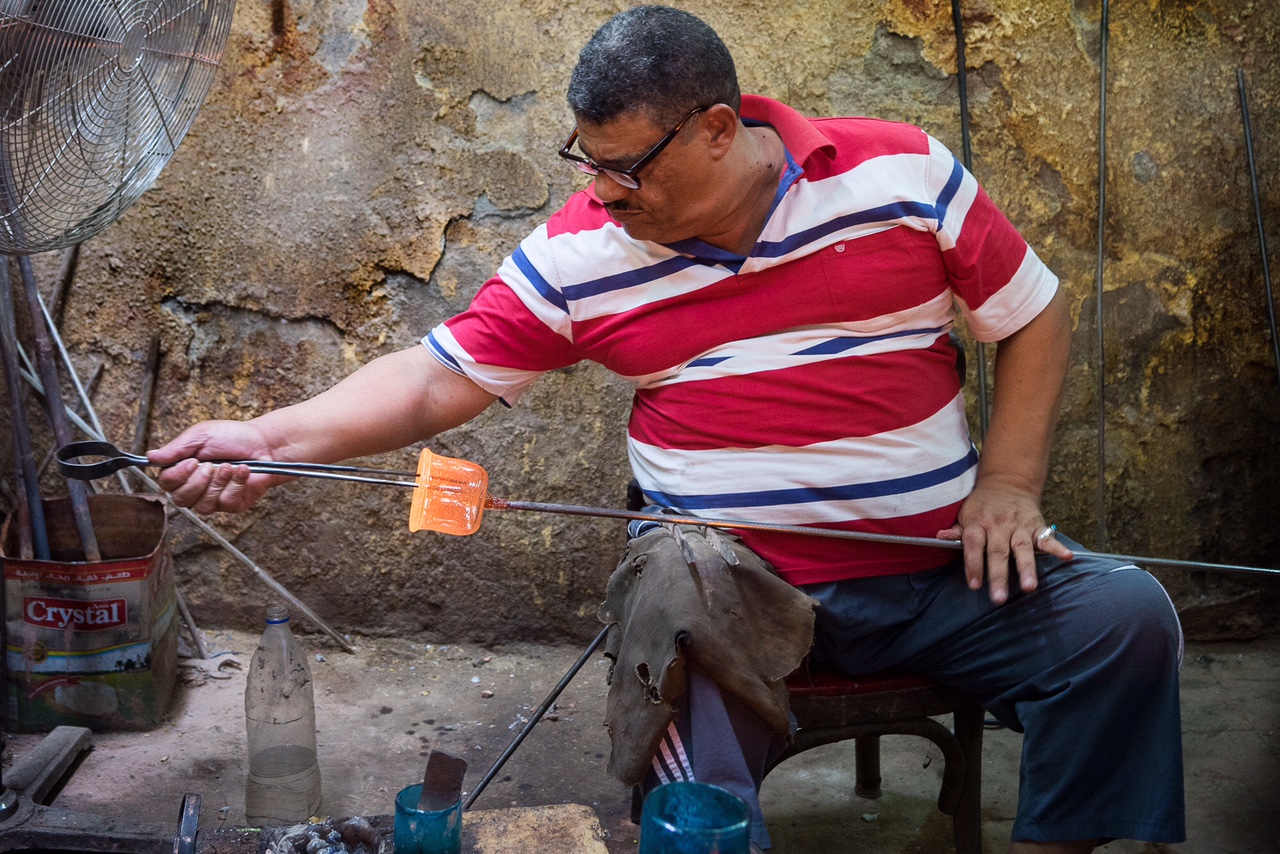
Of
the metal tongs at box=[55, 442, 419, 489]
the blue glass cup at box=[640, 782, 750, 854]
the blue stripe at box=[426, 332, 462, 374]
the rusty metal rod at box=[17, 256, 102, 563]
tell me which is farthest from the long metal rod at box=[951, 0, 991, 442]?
the rusty metal rod at box=[17, 256, 102, 563]

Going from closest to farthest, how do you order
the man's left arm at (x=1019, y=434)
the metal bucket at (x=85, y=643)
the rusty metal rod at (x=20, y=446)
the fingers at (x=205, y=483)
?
the fingers at (x=205, y=483)
the man's left arm at (x=1019, y=434)
the metal bucket at (x=85, y=643)
the rusty metal rod at (x=20, y=446)

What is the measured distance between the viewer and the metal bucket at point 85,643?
259 cm

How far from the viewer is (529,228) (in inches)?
113

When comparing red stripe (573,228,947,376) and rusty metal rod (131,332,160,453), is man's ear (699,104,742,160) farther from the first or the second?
rusty metal rod (131,332,160,453)

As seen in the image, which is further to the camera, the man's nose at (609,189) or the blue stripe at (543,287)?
the blue stripe at (543,287)

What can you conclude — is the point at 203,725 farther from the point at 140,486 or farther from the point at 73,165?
the point at 73,165

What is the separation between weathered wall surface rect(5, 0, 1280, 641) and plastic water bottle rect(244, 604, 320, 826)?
56cm

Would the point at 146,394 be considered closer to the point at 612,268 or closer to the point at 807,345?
the point at 612,268

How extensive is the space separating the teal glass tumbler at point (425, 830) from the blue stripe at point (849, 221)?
1045mm

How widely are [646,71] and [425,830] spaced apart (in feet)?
3.85

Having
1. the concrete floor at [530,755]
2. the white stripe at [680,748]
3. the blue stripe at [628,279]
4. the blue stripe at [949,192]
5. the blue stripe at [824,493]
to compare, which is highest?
the blue stripe at [949,192]

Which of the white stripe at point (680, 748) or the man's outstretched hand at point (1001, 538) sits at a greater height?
the man's outstretched hand at point (1001, 538)

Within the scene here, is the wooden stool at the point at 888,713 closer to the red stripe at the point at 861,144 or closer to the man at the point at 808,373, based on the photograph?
the man at the point at 808,373

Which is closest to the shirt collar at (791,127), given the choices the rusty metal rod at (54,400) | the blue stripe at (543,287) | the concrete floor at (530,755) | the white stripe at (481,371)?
the blue stripe at (543,287)
